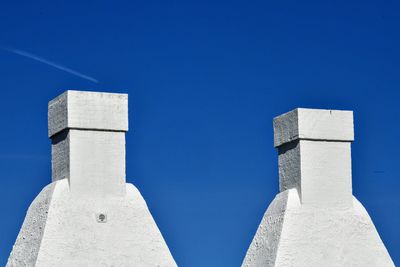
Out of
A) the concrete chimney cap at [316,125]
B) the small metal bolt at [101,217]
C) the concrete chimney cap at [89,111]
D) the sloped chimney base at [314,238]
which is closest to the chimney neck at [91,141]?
the concrete chimney cap at [89,111]

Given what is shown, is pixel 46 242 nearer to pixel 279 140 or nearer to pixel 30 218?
pixel 30 218

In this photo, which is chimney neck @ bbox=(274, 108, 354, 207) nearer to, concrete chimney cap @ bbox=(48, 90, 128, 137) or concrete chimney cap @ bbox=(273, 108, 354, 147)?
concrete chimney cap @ bbox=(273, 108, 354, 147)

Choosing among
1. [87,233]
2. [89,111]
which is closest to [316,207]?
[87,233]

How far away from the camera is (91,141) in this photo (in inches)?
680

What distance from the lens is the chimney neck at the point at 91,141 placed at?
1711cm

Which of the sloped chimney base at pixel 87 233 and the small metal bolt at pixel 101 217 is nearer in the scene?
the sloped chimney base at pixel 87 233

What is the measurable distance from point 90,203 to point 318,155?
407 centimetres

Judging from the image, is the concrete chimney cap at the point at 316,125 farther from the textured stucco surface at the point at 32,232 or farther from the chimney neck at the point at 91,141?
the textured stucco surface at the point at 32,232

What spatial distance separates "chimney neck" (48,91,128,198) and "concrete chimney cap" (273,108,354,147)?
9.49 feet

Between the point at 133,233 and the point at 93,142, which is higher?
the point at 93,142

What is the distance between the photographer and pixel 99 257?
16703 mm

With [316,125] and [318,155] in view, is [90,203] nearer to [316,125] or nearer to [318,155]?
[318,155]

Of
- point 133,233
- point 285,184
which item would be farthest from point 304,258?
point 133,233

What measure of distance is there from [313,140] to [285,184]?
0.92 metres
